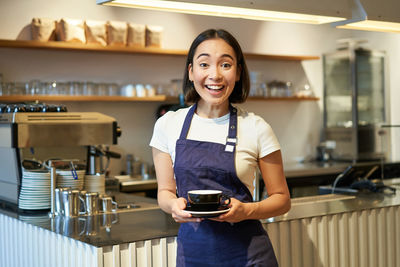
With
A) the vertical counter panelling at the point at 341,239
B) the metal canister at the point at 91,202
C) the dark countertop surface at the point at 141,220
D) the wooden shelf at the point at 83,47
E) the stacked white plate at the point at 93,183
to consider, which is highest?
the wooden shelf at the point at 83,47

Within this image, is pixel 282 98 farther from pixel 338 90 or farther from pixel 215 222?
pixel 215 222

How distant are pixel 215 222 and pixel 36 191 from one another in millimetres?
1609

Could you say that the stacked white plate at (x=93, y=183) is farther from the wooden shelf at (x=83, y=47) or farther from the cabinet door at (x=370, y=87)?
the cabinet door at (x=370, y=87)

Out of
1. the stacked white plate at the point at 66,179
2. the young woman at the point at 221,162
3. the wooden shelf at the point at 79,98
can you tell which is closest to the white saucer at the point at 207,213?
the young woman at the point at 221,162

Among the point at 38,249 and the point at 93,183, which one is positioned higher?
the point at 93,183

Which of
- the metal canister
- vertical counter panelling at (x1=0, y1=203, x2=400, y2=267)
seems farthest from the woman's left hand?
the metal canister

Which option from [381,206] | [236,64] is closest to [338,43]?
[381,206]

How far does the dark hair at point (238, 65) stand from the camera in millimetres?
1943

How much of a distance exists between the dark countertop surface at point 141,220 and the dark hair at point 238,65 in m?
0.67

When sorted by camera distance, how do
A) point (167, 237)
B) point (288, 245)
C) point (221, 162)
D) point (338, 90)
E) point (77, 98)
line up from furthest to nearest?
point (338, 90) < point (77, 98) < point (288, 245) < point (167, 237) < point (221, 162)

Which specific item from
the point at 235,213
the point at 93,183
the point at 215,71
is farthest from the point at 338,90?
the point at 235,213

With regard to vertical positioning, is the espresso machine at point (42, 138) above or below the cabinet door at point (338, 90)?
below

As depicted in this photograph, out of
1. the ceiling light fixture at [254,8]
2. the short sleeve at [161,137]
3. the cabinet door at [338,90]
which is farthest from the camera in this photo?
the cabinet door at [338,90]

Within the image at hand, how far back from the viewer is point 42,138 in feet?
11.0
